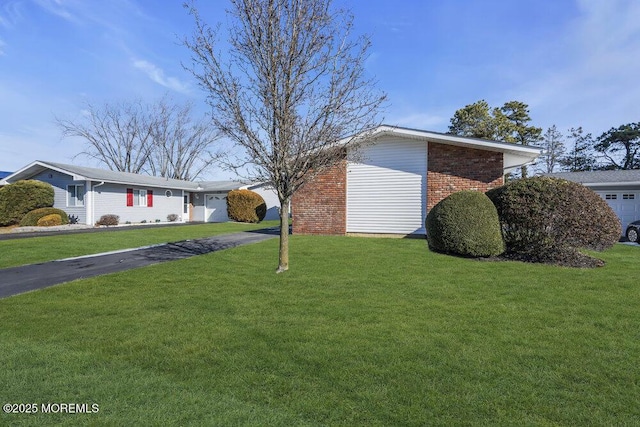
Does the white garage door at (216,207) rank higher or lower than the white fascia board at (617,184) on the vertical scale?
Answer: lower

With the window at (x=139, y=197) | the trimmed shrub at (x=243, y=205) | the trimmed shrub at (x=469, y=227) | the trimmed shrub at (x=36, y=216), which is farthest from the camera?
the trimmed shrub at (x=243, y=205)

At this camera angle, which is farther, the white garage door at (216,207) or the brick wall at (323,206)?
the white garage door at (216,207)

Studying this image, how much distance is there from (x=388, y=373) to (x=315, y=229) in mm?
11964

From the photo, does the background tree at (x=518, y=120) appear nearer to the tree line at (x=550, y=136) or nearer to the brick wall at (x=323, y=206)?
the tree line at (x=550, y=136)

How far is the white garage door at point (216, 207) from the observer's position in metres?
29.7

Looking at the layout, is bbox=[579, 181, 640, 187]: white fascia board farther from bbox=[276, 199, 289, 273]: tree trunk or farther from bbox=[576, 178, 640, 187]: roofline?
bbox=[276, 199, 289, 273]: tree trunk

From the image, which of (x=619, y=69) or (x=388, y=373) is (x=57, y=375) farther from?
(x=619, y=69)

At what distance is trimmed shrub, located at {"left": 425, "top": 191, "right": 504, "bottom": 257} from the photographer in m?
9.02

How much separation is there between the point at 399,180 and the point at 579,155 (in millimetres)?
36851

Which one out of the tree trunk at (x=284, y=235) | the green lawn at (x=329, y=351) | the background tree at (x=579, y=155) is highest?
the background tree at (x=579, y=155)

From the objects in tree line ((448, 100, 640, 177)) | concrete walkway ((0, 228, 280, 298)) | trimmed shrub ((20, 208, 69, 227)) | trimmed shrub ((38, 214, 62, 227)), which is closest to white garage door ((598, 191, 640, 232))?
tree line ((448, 100, 640, 177))

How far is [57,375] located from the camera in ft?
9.85

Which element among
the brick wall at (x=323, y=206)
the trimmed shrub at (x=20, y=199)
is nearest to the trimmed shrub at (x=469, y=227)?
the brick wall at (x=323, y=206)

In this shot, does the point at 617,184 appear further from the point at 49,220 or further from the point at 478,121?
the point at 49,220
